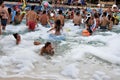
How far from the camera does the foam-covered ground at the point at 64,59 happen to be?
716cm

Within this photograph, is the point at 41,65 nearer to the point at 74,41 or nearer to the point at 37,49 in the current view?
the point at 37,49

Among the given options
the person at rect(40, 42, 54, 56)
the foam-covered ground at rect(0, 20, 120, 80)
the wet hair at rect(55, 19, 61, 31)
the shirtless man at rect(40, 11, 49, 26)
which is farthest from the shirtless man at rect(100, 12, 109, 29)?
the person at rect(40, 42, 54, 56)

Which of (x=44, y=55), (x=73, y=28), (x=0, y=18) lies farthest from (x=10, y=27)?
(x=44, y=55)

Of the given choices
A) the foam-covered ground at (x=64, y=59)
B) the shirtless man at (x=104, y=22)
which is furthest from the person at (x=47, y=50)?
the shirtless man at (x=104, y=22)

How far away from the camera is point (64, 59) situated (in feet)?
28.4

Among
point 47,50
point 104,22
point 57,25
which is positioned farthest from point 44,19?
point 47,50

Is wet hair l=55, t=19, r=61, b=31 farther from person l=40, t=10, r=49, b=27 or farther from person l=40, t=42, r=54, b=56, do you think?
person l=40, t=10, r=49, b=27

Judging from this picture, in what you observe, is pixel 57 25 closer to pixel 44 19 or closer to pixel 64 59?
pixel 64 59

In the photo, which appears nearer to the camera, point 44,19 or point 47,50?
point 47,50

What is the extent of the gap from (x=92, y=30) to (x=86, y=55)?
407 centimetres

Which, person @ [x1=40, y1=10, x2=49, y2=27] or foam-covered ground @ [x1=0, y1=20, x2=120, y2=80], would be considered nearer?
foam-covered ground @ [x1=0, y1=20, x2=120, y2=80]

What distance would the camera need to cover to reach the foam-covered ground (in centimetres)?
716

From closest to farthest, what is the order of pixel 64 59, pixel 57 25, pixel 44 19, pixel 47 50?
pixel 64 59, pixel 47 50, pixel 57 25, pixel 44 19

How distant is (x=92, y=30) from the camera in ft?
43.2
